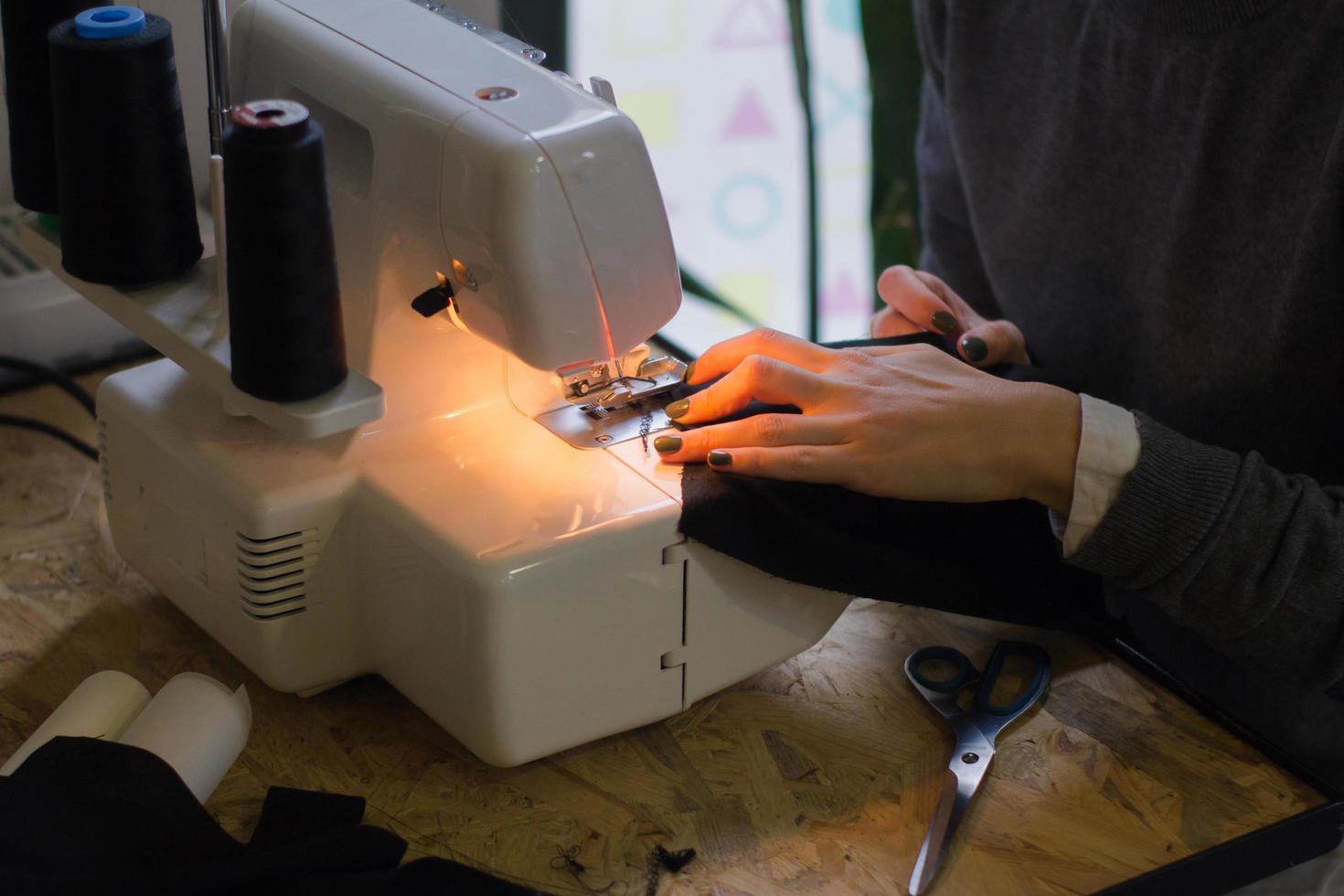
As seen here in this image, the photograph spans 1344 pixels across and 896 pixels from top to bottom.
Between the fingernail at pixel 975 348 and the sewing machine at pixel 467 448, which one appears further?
the fingernail at pixel 975 348

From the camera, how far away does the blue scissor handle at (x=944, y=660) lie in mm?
1025

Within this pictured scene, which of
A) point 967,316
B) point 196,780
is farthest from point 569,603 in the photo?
point 967,316

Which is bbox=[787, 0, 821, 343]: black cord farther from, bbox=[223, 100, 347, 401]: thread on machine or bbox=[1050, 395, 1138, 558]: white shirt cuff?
bbox=[223, 100, 347, 401]: thread on machine

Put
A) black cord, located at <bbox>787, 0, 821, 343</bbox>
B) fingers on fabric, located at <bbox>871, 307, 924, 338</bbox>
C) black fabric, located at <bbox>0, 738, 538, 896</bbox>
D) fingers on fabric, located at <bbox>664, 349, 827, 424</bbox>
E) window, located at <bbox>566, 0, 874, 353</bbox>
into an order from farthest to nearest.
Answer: window, located at <bbox>566, 0, 874, 353</bbox>, black cord, located at <bbox>787, 0, 821, 343</bbox>, fingers on fabric, located at <bbox>871, 307, 924, 338</bbox>, fingers on fabric, located at <bbox>664, 349, 827, 424</bbox>, black fabric, located at <bbox>0, 738, 538, 896</bbox>

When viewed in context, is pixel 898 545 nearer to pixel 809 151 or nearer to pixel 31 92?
pixel 31 92

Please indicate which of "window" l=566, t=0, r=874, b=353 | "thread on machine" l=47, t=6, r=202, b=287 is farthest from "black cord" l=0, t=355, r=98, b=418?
"window" l=566, t=0, r=874, b=353

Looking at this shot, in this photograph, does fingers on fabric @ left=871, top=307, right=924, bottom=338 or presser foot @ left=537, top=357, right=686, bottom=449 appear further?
fingers on fabric @ left=871, top=307, right=924, bottom=338

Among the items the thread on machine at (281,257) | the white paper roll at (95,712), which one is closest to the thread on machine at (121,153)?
the thread on machine at (281,257)

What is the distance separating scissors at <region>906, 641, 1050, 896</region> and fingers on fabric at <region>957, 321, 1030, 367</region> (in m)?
0.24

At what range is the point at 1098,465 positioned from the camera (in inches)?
36.8

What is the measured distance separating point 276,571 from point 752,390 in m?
0.35

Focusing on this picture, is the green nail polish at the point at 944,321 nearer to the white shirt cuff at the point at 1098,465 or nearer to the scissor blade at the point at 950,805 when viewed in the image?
the white shirt cuff at the point at 1098,465

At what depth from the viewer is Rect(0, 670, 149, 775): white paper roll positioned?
0.91m

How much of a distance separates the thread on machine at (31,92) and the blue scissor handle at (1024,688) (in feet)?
2.54
